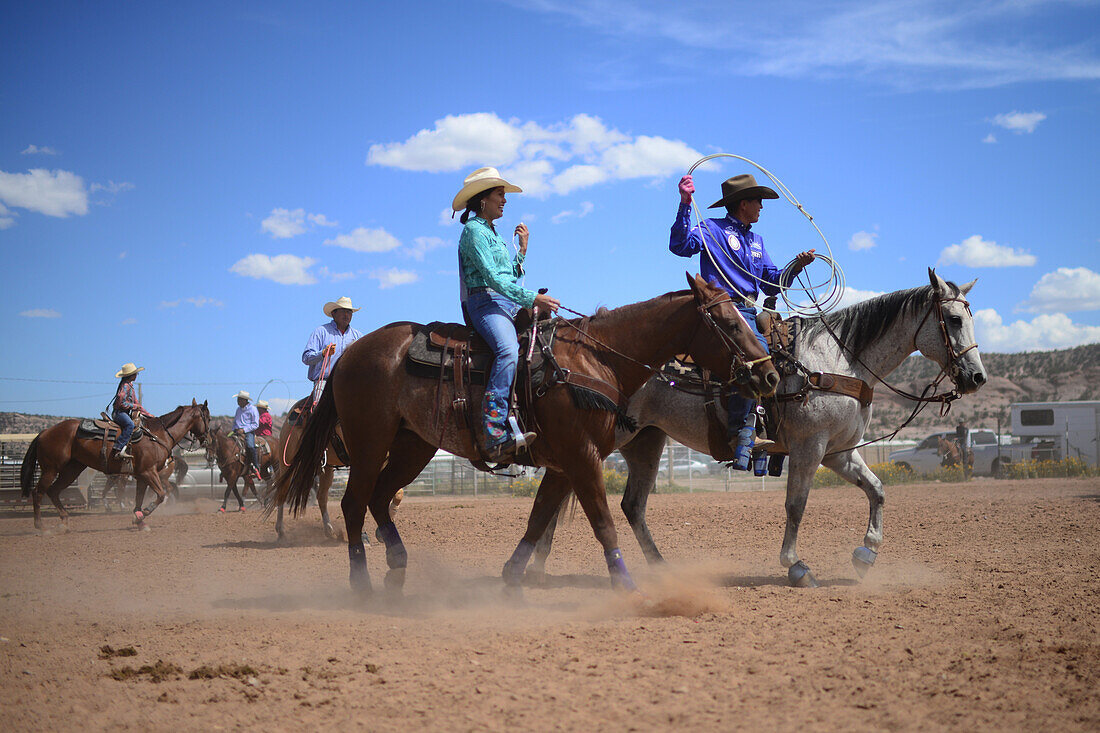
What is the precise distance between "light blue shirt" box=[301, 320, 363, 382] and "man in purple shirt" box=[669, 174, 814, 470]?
13.4 feet

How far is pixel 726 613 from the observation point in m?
5.16

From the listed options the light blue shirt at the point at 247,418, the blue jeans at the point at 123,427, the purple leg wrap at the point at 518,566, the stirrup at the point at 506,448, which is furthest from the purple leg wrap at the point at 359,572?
the light blue shirt at the point at 247,418

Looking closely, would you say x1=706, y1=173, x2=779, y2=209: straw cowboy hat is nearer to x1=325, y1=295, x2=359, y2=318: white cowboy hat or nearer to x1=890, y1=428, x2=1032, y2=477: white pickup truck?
x1=325, y1=295, x2=359, y2=318: white cowboy hat

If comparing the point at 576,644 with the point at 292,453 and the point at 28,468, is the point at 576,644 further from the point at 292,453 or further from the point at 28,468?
the point at 28,468

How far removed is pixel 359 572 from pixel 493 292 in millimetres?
2367

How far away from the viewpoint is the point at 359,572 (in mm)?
6004

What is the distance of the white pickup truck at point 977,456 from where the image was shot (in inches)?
922

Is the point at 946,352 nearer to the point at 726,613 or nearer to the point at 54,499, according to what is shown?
the point at 726,613

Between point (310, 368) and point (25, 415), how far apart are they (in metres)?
59.4

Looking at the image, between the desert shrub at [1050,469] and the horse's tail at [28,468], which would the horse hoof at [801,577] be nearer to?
the horse's tail at [28,468]

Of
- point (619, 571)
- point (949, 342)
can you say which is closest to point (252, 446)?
point (619, 571)

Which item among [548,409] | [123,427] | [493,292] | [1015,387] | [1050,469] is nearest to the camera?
[548,409]

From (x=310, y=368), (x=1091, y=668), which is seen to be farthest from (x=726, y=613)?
(x=310, y=368)

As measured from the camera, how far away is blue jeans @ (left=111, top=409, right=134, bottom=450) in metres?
14.7
